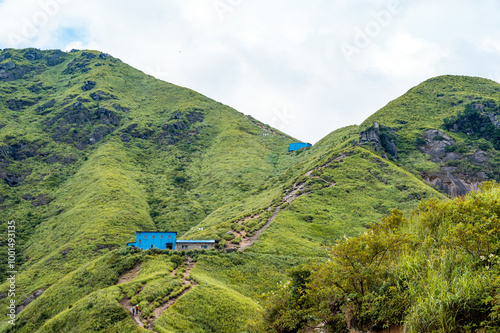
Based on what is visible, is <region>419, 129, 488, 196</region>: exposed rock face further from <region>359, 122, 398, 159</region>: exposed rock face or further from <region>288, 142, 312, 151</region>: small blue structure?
<region>288, 142, 312, 151</region>: small blue structure

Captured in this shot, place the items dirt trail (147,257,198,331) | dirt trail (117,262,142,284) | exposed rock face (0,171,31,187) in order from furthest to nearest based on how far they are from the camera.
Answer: exposed rock face (0,171,31,187), dirt trail (117,262,142,284), dirt trail (147,257,198,331)

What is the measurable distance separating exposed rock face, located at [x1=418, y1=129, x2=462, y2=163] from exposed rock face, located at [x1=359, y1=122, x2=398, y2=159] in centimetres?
959

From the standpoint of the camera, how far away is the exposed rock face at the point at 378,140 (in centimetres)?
10453

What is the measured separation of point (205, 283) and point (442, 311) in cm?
3692

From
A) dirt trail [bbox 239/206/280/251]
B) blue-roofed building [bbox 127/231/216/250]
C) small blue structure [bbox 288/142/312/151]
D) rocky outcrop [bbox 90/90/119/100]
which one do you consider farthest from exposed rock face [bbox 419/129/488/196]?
rocky outcrop [bbox 90/90/119/100]

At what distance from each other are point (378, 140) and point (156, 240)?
7326 cm

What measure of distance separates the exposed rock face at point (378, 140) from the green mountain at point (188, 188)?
513mm

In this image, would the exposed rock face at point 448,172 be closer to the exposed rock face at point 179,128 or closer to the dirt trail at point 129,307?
the dirt trail at point 129,307

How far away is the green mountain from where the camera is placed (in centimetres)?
4641

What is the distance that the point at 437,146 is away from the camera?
105625 mm

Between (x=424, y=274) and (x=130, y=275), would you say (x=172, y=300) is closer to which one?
(x=130, y=275)

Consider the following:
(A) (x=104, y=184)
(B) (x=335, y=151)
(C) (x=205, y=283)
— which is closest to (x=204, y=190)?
(A) (x=104, y=184)

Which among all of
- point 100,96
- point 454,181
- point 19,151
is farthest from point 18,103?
point 454,181

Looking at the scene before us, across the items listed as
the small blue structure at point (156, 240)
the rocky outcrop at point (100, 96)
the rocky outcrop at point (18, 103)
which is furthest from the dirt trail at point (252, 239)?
the rocky outcrop at point (18, 103)
